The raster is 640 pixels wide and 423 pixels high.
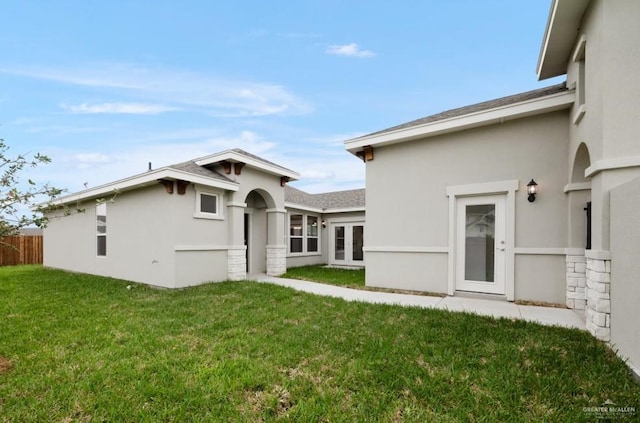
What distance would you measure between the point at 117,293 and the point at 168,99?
23.7ft

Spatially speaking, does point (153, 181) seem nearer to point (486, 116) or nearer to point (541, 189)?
point (486, 116)

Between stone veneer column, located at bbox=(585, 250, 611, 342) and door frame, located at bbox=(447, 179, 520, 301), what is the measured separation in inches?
88.0

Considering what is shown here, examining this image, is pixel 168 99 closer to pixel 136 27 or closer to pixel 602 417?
pixel 136 27

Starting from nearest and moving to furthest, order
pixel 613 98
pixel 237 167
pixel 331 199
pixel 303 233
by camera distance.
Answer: pixel 613 98
pixel 237 167
pixel 303 233
pixel 331 199

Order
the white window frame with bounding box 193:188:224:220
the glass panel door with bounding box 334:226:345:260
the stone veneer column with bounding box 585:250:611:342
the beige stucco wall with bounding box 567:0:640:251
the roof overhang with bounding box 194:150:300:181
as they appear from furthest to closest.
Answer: the glass panel door with bounding box 334:226:345:260, the roof overhang with bounding box 194:150:300:181, the white window frame with bounding box 193:188:224:220, the stone veneer column with bounding box 585:250:611:342, the beige stucco wall with bounding box 567:0:640:251

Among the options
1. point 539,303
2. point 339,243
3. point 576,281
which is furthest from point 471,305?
→ point 339,243

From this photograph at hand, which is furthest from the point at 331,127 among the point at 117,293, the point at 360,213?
the point at 117,293

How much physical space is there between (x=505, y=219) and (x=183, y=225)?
26.5ft

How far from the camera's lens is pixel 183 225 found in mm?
8094

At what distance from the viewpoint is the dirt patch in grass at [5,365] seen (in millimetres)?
3402

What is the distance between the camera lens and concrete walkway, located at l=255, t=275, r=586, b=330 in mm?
5056

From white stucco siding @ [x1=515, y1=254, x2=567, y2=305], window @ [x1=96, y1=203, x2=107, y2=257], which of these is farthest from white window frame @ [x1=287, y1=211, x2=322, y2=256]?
white stucco siding @ [x1=515, y1=254, x2=567, y2=305]

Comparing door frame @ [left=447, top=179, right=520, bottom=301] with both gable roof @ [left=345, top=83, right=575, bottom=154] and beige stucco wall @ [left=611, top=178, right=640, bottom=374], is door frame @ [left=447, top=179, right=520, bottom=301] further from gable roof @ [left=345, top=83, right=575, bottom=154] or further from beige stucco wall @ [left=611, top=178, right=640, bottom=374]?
beige stucco wall @ [left=611, top=178, right=640, bottom=374]

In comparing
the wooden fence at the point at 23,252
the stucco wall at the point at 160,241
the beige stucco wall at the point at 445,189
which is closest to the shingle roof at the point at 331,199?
the stucco wall at the point at 160,241
